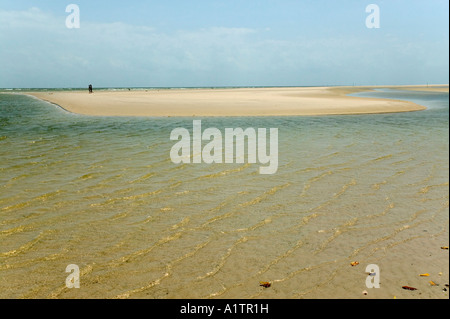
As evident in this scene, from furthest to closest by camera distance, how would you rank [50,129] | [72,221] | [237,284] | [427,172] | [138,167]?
[50,129] → [138,167] → [427,172] → [72,221] → [237,284]

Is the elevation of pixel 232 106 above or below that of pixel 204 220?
above

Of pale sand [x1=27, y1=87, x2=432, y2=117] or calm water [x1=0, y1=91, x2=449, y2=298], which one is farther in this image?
pale sand [x1=27, y1=87, x2=432, y2=117]

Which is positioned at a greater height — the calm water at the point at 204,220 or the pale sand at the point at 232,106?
the pale sand at the point at 232,106

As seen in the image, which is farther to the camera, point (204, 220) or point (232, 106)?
point (232, 106)

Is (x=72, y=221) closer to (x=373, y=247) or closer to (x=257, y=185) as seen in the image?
(x=257, y=185)

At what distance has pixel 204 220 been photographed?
15.6 ft

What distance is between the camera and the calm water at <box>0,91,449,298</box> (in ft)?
11.0

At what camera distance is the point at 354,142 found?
1102 cm

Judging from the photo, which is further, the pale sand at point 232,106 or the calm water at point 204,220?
the pale sand at point 232,106

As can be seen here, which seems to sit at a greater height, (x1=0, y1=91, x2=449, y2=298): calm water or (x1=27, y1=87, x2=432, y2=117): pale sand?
(x1=27, y1=87, x2=432, y2=117): pale sand

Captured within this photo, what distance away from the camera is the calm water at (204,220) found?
336cm

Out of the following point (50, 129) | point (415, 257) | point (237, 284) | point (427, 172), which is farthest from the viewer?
point (50, 129)
